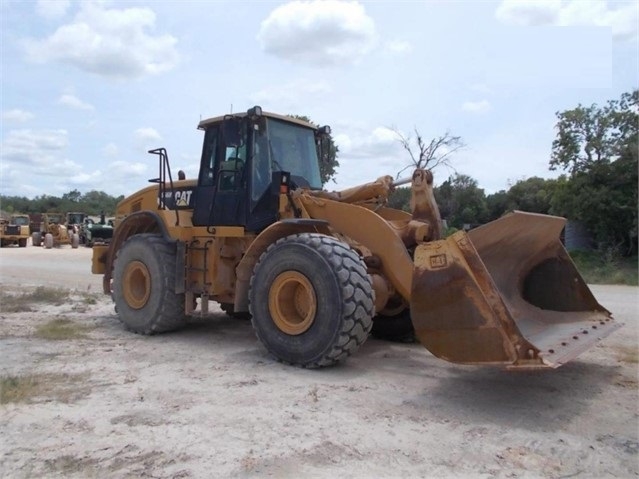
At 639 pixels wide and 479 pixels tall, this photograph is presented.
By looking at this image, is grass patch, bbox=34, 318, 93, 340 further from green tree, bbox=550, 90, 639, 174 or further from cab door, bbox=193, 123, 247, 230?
green tree, bbox=550, 90, 639, 174

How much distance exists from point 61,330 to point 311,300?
3.78 meters

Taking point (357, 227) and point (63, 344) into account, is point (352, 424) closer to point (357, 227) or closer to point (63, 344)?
point (357, 227)

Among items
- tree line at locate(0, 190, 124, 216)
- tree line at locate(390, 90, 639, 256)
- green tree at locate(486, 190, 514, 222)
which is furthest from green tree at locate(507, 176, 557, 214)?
tree line at locate(0, 190, 124, 216)

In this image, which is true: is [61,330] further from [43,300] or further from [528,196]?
[528,196]

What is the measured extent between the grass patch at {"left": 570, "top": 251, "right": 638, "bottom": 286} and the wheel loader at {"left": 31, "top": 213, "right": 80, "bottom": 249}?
25.5 meters

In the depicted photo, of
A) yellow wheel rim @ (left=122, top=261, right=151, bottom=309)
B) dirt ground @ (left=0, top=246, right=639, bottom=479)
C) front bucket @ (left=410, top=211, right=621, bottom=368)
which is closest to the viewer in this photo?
dirt ground @ (left=0, top=246, right=639, bottom=479)

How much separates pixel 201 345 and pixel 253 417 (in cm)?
289

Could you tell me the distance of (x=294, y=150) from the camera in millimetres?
7836

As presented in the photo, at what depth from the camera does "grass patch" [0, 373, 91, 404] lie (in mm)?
4848

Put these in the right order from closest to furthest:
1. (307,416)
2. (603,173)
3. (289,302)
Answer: (307,416), (289,302), (603,173)

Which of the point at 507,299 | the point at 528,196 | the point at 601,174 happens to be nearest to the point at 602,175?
the point at 601,174

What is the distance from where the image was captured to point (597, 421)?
175 inches

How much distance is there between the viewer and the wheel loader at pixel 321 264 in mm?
4848

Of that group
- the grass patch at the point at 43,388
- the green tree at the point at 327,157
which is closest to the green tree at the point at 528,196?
the green tree at the point at 327,157
